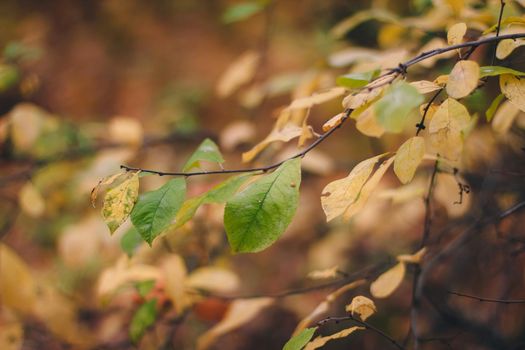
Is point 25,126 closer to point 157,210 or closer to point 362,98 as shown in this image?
point 157,210

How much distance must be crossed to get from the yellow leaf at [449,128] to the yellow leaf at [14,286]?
1.06 metres

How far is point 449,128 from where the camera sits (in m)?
0.49

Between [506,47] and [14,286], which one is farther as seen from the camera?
[14,286]

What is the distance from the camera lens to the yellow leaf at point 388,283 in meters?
0.65

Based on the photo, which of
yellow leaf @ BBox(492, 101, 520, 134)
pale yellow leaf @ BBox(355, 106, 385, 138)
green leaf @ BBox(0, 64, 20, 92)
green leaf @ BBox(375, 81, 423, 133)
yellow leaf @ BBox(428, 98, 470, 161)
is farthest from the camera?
green leaf @ BBox(0, 64, 20, 92)

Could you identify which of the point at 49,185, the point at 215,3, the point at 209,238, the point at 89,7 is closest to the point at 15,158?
the point at 49,185

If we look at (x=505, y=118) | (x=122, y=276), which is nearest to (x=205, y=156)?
(x=122, y=276)

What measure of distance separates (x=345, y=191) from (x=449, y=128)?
156 millimetres

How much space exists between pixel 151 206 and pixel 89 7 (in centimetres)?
255

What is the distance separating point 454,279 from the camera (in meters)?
1.21

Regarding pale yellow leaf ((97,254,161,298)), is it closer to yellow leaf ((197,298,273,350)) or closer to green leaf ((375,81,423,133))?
yellow leaf ((197,298,273,350))

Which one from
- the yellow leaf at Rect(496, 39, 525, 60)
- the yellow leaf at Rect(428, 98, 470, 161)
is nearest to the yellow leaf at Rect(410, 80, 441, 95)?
the yellow leaf at Rect(428, 98, 470, 161)

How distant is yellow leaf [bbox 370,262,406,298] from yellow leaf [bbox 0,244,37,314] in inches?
35.5

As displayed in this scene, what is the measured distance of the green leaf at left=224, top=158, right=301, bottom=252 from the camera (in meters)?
0.49
